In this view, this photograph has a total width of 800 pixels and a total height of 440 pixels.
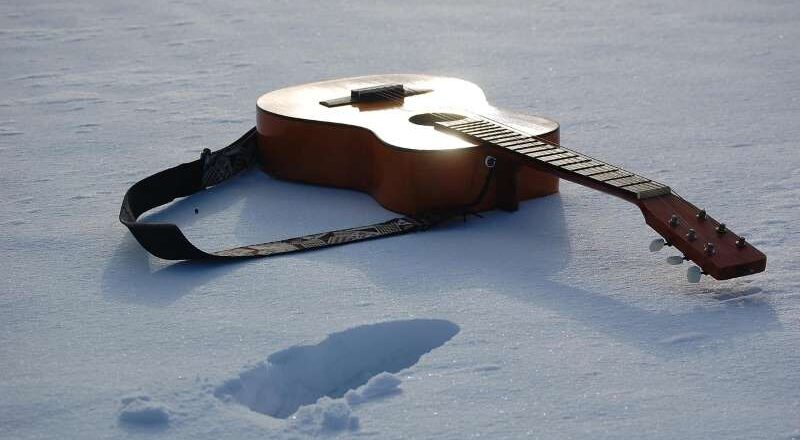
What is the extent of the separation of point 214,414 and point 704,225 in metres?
0.85

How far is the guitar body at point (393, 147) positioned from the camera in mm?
2242

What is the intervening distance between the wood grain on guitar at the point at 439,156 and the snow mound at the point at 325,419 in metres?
0.63

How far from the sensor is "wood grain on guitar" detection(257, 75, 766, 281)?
1.92 metres

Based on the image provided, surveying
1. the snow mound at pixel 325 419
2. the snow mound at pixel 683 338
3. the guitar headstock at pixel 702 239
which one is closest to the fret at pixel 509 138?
the guitar headstock at pixel 702 239

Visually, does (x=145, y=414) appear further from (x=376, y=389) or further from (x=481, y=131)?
(x=481, y=131)

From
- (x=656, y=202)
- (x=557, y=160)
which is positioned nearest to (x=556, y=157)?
(x=557, y=160)

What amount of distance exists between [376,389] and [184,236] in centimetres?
60

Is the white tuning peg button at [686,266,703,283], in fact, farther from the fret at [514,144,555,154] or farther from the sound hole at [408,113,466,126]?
the sound hole at [408,113,466,126]

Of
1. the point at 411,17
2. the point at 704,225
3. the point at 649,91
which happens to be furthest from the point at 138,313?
the point at 411,17

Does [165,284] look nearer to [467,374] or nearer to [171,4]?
[467,374]

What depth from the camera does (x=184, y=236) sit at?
2.06m

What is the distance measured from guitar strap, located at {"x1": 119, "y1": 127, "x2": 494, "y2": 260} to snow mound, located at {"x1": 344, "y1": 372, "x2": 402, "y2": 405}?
0.55 m

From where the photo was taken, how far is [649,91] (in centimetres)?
323

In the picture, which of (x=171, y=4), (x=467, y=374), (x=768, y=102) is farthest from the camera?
(x=171, y=4)
